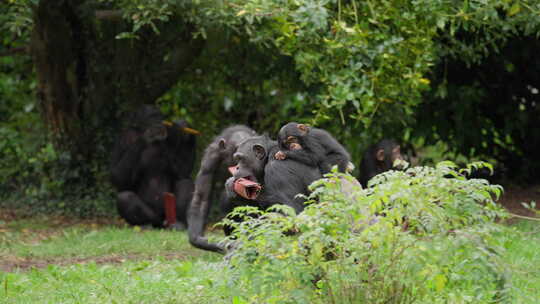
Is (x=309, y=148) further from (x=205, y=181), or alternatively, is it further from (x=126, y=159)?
(x=126, y=159)

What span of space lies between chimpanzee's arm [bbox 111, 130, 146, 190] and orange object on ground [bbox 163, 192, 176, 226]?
408 millimetres

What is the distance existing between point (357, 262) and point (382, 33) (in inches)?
168

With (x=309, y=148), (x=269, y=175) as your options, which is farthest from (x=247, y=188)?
(x=309, y=148)

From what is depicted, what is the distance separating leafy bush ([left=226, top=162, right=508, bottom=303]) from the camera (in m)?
3.25

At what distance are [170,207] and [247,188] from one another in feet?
15.0

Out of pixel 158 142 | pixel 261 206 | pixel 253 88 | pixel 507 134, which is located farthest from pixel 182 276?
pixel 507 134

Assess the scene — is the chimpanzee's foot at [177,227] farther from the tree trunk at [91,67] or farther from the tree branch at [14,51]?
the tree branch at [14,51]

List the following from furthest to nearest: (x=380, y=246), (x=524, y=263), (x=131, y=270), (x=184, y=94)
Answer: (x=184, y=94) → (x=131, y=270) → (x=524, y=263) → (x=380, y=246)

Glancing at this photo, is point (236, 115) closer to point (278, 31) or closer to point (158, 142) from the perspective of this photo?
point (158, 142)

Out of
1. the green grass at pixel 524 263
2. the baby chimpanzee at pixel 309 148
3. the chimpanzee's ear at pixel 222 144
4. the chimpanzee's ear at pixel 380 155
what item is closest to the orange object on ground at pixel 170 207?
the chimpanzee's ear at pixel 380 155

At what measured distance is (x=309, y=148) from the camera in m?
5.20

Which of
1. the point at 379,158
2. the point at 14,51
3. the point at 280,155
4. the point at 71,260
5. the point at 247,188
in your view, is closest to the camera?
the point at 247,188

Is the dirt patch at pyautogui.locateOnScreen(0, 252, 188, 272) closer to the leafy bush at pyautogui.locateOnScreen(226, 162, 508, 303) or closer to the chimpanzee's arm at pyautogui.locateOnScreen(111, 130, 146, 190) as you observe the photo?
the chimpanzee's arm at pyautogui.locateOnScreen(111, 130, 146, 190)

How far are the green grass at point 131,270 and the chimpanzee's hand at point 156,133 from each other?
1.05 metres
